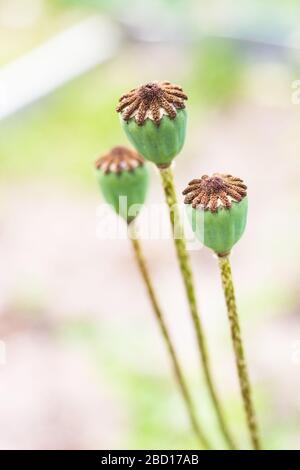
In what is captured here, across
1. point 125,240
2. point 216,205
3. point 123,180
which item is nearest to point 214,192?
point 216,205

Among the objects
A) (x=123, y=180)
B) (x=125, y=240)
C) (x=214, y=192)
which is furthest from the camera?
(x=125, y=240)

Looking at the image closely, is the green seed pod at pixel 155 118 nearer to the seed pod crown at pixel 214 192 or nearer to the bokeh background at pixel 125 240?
the seed pod crown at pixel 214 192

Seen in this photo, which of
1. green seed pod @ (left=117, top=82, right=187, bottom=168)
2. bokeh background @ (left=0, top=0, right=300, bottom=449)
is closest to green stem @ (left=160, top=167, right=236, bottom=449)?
green seed pod @ (left=117, top=82, right=187, bottom=168)

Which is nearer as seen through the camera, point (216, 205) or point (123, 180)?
point (216, 205)

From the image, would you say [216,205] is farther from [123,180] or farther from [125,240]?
[125,240]

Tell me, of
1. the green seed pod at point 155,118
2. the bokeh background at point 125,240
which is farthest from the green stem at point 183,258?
the bokeh background at point 125,240
